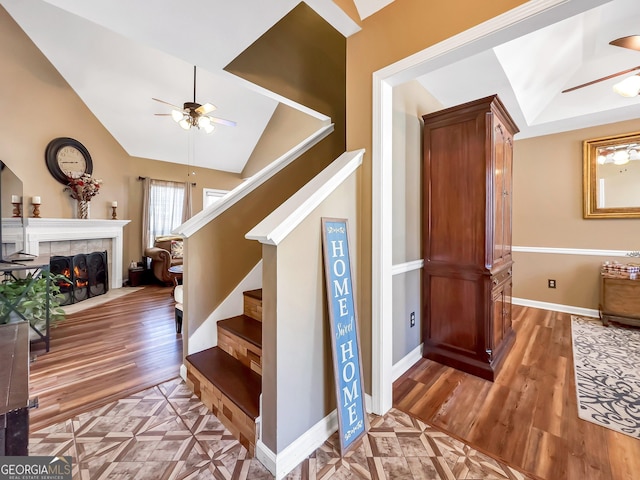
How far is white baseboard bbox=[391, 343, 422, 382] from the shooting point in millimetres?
2170

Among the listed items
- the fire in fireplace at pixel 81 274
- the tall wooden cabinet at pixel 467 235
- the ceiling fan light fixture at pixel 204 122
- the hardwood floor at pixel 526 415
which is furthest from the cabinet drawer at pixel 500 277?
the fire in fireplace at pixel 81 274

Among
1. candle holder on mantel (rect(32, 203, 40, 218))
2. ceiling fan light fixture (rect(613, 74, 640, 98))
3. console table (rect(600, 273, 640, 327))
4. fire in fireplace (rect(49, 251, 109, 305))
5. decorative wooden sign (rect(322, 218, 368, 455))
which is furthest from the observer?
fire in fireplace (rect(49, 251, 109, 305))

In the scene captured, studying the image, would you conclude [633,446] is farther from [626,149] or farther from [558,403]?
[626,149]

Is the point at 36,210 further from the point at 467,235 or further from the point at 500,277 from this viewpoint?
the point at 500,277

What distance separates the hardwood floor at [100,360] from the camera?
1.87m

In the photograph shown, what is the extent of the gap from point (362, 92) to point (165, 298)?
433cm

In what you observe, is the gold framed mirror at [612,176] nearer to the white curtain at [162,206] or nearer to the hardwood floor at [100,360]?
the hardwood floor at [100,360]

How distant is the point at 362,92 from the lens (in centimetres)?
180

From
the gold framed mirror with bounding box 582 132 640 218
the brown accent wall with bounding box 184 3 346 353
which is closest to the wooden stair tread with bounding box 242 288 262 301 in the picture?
the brown accent wall with bounding box 184 3 346 353

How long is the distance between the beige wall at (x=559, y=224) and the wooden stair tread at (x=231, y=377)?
414cm

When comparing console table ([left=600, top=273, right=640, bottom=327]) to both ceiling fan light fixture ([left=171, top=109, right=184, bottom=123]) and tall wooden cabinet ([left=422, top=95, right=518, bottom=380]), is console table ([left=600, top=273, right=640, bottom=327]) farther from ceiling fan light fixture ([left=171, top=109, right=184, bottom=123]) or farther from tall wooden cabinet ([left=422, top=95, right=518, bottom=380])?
ceiling fan light fixture ([left=171, top=109, right=184, bottom=123])

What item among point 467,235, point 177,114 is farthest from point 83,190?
point 467,235

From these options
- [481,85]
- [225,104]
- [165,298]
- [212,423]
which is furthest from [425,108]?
[165,298]

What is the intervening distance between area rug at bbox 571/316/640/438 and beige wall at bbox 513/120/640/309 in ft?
2.18
